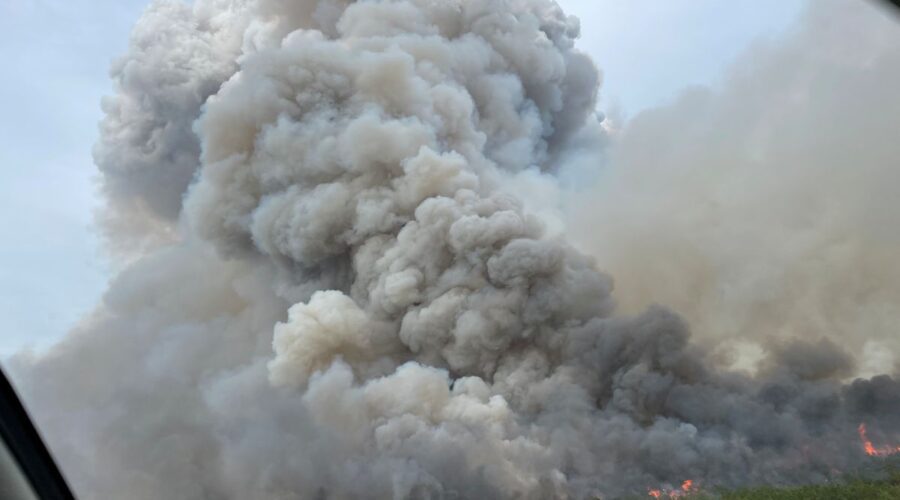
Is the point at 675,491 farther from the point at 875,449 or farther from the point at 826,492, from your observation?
the point at 875,449

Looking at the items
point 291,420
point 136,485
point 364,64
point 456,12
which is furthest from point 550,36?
point 136,485

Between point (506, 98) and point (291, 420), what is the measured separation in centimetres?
1464

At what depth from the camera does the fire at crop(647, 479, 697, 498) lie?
50.7ft

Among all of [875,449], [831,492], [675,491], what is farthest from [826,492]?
[675,491]

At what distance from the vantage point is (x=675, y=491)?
15.7 metres

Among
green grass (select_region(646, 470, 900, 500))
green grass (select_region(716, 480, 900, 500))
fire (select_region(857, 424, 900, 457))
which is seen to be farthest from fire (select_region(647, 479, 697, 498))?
fire (select_region(857, 424, 900, 457))

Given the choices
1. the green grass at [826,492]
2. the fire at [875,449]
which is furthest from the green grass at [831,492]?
the fire at [875,449]

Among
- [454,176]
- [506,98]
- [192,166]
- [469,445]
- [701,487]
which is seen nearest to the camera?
[701,487]

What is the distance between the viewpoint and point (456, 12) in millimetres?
28875

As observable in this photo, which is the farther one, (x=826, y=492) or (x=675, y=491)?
(x=675, y=491)

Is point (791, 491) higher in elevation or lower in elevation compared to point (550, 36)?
lower

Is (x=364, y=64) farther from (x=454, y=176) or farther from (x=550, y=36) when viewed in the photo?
(x=550, y=36)

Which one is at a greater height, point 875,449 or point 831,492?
point 875,449

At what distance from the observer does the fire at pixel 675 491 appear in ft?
50.7
